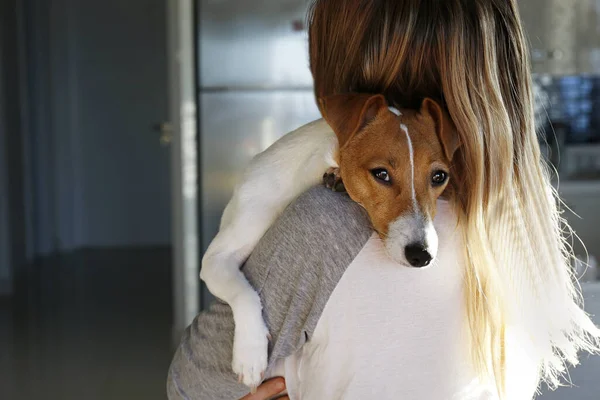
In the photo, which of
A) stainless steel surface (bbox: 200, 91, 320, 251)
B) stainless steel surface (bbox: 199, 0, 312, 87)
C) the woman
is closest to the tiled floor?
stainless steel surface (bbox: 200, 91, 320, 251)

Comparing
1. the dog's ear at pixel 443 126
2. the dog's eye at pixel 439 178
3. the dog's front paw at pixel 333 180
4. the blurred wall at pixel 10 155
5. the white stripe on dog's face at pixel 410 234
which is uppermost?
the dog's ear at pixel 443 126

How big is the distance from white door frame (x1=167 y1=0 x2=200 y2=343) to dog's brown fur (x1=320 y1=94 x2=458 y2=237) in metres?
3.04

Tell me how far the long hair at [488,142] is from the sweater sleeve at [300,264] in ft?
0.49

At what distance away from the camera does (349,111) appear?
101 centimetres

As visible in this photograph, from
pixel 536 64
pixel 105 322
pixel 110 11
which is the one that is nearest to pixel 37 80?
pixel 110 11

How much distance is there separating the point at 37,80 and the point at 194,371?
6.03 m

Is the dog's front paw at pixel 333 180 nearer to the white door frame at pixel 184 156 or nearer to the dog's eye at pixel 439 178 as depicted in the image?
the dog's eye at pixel 439 178

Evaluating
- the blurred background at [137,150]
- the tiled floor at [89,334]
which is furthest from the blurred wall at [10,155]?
the tiled floor at [89,334]

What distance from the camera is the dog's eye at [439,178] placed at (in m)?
0.99

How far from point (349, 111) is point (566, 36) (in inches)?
124

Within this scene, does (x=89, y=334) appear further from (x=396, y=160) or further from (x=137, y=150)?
(x=396, y=160)

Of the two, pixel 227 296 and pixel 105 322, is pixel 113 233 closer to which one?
pixel 105 322

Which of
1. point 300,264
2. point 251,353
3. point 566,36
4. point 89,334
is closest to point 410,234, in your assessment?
point 300,264

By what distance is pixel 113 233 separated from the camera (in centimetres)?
723
